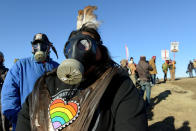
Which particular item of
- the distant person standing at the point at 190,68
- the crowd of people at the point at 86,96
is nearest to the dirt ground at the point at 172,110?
the crowd of people at the point at 86,96

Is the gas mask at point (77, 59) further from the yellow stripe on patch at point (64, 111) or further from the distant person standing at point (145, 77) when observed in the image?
the distant person standing at point (145, 77)

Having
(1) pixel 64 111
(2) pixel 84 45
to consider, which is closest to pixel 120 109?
(1) pixel 64 111

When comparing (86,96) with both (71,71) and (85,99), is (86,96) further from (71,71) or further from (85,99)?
(71,71)

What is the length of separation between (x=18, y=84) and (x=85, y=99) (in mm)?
1374

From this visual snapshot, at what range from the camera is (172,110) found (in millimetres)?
8195

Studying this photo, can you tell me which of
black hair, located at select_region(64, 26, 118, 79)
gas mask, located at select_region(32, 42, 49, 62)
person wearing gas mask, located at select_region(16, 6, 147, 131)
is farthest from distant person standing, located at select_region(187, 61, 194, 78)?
person wearing gas mask, located at select_region(16, 6, 147, 131)

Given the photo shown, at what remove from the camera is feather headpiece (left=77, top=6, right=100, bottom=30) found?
5.51 feet

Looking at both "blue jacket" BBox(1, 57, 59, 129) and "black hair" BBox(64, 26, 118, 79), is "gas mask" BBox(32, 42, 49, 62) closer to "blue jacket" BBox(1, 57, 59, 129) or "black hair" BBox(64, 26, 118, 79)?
"blue jacket" BBox(1, 57, 59, 129)

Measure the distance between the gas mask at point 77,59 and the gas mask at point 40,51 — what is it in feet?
3.20

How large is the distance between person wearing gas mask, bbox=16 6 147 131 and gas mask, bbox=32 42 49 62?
3.11ft

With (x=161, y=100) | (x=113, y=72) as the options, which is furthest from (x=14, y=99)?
(x=161, y=100)

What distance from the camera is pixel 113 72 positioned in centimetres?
131

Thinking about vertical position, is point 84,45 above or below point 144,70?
above

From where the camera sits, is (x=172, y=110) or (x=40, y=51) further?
(x=172, y=110)
